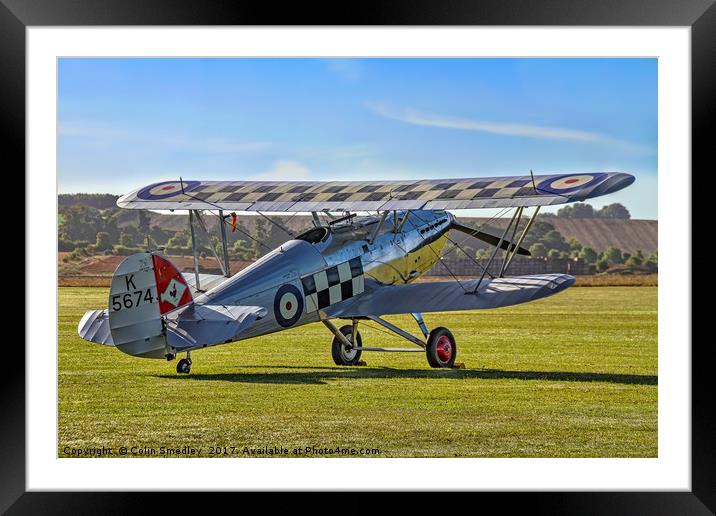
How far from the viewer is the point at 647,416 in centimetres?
1127

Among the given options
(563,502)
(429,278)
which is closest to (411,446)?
(563,502)

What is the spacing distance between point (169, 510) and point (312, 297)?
583 centimetres

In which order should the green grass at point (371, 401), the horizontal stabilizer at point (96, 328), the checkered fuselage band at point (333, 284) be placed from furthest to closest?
the checkered fuselage band at point (333, 284) → the horizontal stabilizer at point (96, 328) → the green grass at point (371, 401)

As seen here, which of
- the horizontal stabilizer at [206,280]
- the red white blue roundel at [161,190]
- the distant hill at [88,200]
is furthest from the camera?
the distant hill at [88,200]

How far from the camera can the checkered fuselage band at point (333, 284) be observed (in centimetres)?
1362

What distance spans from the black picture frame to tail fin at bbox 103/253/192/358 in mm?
3349

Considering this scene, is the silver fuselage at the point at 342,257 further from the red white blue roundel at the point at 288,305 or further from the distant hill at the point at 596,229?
the distant hill at the point at 596,229

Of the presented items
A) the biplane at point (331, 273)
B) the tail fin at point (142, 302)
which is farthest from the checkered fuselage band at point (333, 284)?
the tail fin at point (142, 302)

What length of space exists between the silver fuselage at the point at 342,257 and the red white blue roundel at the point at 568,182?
242cm

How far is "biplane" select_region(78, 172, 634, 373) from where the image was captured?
11.9 metres

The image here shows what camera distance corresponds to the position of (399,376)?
13.4 meters

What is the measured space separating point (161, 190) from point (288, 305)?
3.48 metres

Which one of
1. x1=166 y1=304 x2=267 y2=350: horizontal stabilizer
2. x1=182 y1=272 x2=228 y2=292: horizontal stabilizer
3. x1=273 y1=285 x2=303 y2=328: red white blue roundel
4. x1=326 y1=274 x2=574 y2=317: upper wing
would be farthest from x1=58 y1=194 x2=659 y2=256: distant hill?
x1=166 y1=304 x2=267 y2=350: horizontal stabilizer
